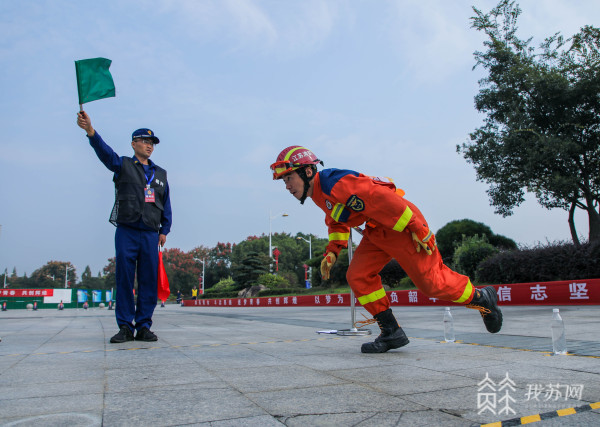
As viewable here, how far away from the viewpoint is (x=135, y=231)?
15.1 ft

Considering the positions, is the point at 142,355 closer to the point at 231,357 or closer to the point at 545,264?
the point at 231,357

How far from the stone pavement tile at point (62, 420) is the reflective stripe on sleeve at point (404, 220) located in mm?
Result: 2079

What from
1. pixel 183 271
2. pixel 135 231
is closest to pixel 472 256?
pixel 135 231

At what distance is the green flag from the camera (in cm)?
447

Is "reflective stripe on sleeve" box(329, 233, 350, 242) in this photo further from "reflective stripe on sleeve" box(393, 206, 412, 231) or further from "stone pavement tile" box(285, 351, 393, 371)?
"stone pavement tile" box(285, 351, 393, 371)

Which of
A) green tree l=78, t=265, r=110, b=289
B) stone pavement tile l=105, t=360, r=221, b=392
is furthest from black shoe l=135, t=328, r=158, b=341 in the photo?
green tree l=78, t=265, r=110, b=289

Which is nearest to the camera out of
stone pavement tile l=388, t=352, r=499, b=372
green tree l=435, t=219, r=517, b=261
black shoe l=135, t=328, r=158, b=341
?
stone pavement tile l=388, t=352, r=499, b=372

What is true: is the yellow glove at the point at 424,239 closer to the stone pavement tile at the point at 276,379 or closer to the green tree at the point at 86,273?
the stone pavement tile at the point at 276,379

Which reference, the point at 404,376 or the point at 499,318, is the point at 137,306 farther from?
the point at 499,318

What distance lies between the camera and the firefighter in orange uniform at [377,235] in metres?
3.07

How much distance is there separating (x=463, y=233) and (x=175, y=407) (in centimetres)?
2531

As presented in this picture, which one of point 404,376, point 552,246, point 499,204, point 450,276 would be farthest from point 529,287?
point 499,204

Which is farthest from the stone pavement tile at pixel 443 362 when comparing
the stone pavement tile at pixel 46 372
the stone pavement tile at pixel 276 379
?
the stone pavement tile at pixel 46 372

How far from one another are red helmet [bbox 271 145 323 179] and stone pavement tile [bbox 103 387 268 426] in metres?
1.89
